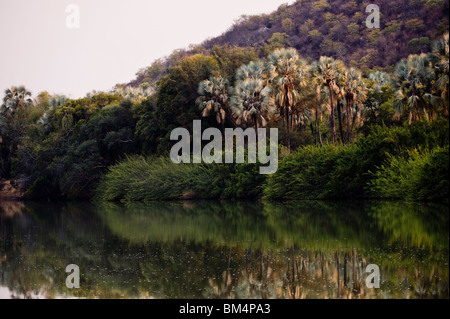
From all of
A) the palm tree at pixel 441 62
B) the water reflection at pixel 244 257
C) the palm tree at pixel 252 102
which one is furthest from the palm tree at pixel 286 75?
the water reflection at pixel 244 257

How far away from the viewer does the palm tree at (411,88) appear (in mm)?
33406

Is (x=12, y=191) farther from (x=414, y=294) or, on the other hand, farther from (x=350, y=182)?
(x=414, y=294)

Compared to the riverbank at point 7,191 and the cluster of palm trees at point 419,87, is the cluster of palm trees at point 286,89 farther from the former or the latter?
the riverbank at point 7,191

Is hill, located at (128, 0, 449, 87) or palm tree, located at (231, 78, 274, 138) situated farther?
hill, located at (128, 0, 449, 87)

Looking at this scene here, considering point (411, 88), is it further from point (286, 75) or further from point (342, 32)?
point (342, 32)

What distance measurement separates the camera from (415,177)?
26.5m

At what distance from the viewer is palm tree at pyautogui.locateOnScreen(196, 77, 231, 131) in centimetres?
4569

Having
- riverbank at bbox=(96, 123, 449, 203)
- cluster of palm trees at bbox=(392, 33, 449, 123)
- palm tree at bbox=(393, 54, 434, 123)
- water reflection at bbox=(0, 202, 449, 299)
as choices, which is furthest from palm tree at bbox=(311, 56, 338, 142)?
water reflection at bbox=(0, 202, 449, 299)

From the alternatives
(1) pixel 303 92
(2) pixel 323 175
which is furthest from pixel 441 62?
(1) pixel 303 92

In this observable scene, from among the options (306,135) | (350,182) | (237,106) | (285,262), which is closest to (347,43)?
(306,135)

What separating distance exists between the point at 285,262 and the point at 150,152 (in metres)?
39.8

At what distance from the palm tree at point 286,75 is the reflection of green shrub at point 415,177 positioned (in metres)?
12.0

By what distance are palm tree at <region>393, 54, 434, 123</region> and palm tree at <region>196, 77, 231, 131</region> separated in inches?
588

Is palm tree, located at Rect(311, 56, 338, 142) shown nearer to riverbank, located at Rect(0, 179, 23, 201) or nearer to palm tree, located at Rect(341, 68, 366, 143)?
palm tree, located at Rect(341, 68, 366, 143)
